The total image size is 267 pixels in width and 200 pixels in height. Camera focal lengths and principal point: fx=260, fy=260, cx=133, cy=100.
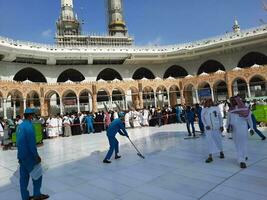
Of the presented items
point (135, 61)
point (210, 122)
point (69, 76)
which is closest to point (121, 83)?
point (135, 61)

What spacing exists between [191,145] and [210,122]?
6.65ft

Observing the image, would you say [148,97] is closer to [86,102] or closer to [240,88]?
[86,102]

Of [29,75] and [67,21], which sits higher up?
[67,21]

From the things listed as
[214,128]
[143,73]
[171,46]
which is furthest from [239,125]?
[143,73]

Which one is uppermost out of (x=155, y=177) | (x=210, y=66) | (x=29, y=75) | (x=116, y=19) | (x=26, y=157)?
(x=116, y=19)

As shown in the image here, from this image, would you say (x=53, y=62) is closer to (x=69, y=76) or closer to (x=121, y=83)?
(x=69, y=76)

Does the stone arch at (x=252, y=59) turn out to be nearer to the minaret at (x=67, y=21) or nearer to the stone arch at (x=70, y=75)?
the stone arch at (x=70, y=75)

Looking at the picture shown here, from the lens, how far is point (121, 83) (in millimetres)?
27094

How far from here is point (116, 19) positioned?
198ft

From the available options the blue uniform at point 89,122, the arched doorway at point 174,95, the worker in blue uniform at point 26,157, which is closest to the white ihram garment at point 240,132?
the worker in blue uniform at point 26,157

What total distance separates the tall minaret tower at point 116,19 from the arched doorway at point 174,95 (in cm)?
3475

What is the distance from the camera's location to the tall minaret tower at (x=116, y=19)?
2378 inches

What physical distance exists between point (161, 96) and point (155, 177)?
26.6 meters

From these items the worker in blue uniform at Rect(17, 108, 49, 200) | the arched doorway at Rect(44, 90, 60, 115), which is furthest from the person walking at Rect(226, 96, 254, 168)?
the arched doorway at Rect(44, 90, 60, 115)
